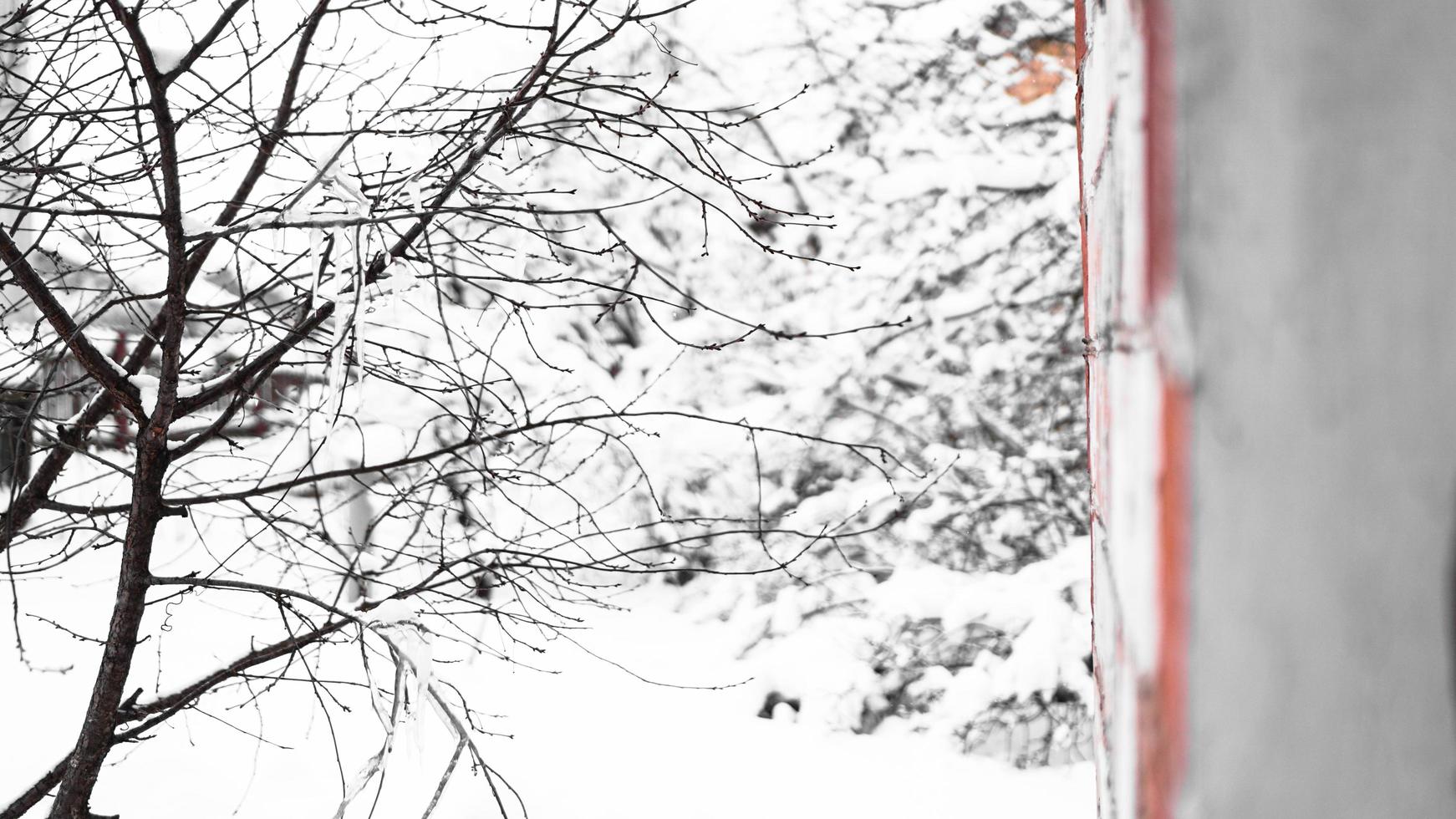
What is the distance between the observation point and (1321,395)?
32cm

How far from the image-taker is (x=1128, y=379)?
0.41 meters

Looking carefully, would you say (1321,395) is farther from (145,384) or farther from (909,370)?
(909,370)

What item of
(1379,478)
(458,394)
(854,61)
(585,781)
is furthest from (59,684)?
(1379,478)

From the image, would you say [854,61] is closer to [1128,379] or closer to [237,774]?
[237,774]

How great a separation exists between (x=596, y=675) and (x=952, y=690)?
161cm

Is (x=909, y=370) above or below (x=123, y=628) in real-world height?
above

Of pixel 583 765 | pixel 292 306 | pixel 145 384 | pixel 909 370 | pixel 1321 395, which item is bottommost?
pixel 583 765

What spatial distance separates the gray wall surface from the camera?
32 cm

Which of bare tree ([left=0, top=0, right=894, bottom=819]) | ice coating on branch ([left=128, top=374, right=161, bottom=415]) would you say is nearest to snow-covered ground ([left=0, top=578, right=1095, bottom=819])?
Result: bare tree ([left=0, top=0, right=894, bottom=819])

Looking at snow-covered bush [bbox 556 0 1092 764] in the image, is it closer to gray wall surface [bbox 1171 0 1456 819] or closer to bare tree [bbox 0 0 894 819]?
bare tree [bbox 0 0 894 819]

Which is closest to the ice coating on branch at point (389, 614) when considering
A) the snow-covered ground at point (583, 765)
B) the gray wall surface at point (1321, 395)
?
the snow-covered ground at point (583, 765)

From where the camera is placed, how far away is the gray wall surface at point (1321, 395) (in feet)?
1.06

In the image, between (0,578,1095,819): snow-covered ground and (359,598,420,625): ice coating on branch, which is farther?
(0,578,1095,819): snow-covered ground

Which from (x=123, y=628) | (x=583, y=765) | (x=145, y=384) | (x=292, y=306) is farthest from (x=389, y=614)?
(x=583, y=765)
